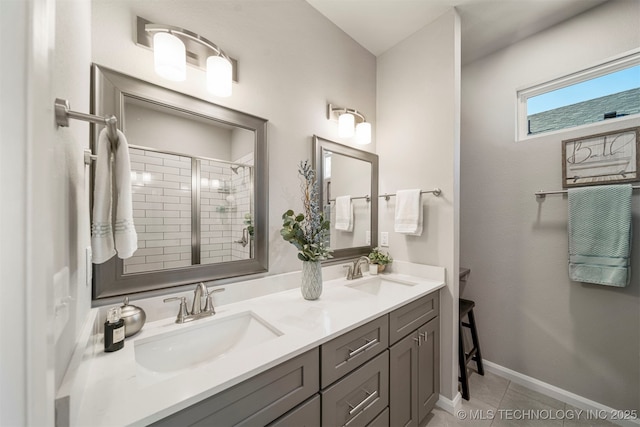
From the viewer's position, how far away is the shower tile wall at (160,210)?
1018 millimetres

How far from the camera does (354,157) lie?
1943 mm

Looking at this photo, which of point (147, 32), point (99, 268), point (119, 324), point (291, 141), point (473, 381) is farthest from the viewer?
point (473, 381)

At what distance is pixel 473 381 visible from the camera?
6.40 ft

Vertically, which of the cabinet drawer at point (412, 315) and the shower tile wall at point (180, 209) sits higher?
the shower tile wall at point (180, 209)

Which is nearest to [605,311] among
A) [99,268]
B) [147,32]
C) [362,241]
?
[362,241]

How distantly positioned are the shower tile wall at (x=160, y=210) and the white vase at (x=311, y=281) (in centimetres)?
59

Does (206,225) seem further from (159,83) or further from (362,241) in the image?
(362,241)

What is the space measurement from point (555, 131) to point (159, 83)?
2581mm

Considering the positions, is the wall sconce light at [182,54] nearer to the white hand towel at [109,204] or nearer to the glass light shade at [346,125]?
the white hand towel at [109,204]

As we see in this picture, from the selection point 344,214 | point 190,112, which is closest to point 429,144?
point 344,214

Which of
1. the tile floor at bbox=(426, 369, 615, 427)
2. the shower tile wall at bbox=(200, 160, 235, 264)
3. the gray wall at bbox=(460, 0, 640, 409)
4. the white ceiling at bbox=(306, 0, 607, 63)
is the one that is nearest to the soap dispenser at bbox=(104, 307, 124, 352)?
the shower tile wall at bbox=(200, 160, 235, 264)

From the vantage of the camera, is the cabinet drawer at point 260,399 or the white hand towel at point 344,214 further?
the white hand towel at point 344,214

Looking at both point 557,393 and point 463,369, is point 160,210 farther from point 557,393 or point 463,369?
point 557,393

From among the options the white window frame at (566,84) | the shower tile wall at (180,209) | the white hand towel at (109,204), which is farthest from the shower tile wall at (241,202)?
the white window frame at (566,84)
